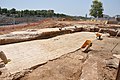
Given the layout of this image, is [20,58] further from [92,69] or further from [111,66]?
[111,66]

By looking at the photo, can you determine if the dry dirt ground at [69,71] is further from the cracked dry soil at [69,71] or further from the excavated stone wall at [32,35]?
the excavated stone wall at [32,35]

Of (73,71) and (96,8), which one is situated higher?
(96,8)

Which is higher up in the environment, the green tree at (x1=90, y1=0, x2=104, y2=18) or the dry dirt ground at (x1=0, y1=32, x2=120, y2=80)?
the green tree at (x1=90, y1=0, x2=104, y2=18)

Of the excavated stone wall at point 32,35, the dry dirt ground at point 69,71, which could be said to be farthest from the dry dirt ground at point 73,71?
the excavated stone wall at point 32,35

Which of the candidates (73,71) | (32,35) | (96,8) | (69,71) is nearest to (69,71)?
(69,71)

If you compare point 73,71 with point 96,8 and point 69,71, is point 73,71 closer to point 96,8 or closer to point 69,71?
point 69,71

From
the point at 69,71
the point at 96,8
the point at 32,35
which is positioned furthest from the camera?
the point at 96,8

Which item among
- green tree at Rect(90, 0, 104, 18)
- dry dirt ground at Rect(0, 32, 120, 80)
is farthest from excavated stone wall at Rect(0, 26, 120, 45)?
green tree at Rect(90, 0, 104, 18)

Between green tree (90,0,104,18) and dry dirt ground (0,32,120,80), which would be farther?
green tree (90,0,104,18)

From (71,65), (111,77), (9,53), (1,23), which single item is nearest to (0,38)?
(9,53)

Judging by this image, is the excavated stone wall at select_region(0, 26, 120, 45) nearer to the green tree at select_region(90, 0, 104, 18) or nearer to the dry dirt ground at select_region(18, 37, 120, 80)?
the dry dirt ground at select_region(18, 37, 120, 80)

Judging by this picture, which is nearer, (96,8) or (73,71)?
(73,71)

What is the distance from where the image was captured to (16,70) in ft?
16.2

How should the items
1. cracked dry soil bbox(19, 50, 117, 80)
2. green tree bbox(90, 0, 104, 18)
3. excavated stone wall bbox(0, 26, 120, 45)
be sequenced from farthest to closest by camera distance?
green tree bbox(90, 0, 104, 18), excavated stone wall bbox(0, 26, 120, 45), cracked dry soil bbox(19, 50, 117, 80)
